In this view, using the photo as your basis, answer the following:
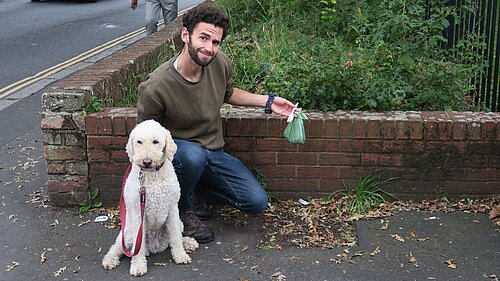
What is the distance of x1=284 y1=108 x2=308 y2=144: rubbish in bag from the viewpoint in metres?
4.29

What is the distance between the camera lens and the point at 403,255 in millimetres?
3980

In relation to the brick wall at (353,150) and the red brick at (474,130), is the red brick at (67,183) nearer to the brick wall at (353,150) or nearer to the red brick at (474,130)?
the brick wall at (353,150)

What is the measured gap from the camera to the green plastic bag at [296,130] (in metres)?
4.29

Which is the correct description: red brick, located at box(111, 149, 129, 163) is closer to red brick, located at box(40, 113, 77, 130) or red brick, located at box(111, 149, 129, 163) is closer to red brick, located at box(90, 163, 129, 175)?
red brick, located at box(90, 163, 129, 175)

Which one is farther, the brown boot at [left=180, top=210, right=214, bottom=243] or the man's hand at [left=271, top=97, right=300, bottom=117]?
the man's hand at [left=271, top=97, right=300, bottom=117]

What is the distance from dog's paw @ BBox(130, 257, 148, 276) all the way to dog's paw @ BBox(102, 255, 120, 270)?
0.42ft

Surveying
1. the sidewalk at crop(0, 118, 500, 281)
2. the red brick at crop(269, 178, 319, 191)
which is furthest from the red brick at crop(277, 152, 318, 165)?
the sidewalk at crop(0, 118, 500, 281)

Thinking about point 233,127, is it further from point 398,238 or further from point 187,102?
point 398,238

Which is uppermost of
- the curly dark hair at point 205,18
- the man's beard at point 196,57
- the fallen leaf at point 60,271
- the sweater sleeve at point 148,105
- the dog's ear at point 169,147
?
the curly dark hair at point 205,18

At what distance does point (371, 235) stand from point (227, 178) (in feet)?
3.51

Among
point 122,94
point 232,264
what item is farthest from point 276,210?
point 122,94

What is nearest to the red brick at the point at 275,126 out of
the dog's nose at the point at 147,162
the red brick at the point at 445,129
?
the red brick at the point at 445,129

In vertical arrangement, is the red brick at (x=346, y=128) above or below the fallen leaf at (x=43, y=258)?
above

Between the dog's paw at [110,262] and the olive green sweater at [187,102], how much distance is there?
0.90 m
